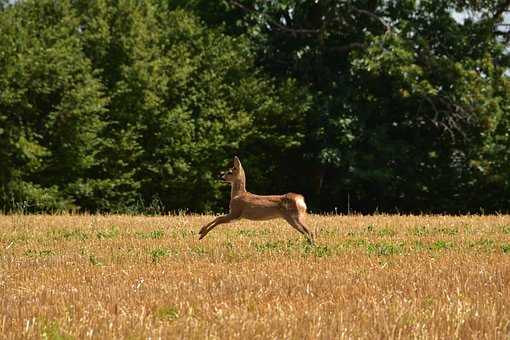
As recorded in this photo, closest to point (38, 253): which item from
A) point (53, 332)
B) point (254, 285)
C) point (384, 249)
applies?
point (254, 285)

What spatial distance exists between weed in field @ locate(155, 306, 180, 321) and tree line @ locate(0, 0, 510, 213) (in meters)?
16.9

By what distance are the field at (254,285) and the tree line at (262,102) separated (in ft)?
36.1

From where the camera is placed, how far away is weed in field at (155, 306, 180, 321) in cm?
579

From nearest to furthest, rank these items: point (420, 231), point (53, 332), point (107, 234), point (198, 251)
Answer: point (53, 332) → point (198, 251) → point (107, 234) → point (420, 231)

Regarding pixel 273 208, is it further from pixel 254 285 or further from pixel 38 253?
pixel 254 285

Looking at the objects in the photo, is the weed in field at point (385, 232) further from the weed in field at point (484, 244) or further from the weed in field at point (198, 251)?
the weed in field at point (198, 251)

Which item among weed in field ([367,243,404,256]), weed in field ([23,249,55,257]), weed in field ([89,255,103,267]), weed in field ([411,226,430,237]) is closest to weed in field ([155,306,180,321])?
weed in field ([89,255,103,267])

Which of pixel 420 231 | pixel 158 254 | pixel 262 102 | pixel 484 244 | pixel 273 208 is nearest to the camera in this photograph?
pixel 158 254

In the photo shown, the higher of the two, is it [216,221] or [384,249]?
[216,221]

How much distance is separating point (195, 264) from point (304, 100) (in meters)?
18.0

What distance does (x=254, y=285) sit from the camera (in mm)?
7203

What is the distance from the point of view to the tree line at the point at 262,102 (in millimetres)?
23094

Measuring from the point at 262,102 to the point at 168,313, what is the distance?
20994 mm

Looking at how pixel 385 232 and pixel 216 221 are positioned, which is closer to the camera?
pixel 216 221
